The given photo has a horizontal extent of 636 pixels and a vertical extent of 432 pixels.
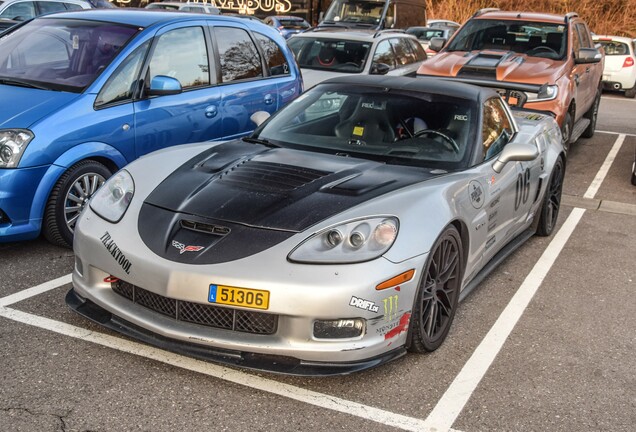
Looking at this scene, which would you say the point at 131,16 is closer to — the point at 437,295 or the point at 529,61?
the point at 437,295

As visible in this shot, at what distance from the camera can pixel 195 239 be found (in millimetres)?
3902

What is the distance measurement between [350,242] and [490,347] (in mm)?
1187

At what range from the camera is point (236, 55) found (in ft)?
24.5

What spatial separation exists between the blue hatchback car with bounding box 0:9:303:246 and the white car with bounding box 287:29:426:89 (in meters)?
3.83

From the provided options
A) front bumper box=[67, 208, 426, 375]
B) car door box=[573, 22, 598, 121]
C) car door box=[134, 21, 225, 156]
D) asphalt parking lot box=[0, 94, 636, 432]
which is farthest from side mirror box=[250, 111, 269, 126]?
car door box=[573, 22, 598, 121]

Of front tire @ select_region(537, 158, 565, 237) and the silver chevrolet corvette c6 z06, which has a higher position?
the silver chevrolet corvette c6 z06

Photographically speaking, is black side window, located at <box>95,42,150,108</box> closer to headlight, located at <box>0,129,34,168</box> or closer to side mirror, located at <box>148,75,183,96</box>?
side mirror, located at <box>148,75,183,96</box>

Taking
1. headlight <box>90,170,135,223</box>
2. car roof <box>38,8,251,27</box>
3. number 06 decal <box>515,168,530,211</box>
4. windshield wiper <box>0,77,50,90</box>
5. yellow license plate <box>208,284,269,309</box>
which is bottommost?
number 06 decal <box>515,168,530,211</box>

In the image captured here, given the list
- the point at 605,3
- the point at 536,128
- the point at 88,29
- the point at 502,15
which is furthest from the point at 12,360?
the point at 605,3

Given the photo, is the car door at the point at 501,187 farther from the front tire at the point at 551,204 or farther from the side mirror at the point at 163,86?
the side mirror at the point at 163,86

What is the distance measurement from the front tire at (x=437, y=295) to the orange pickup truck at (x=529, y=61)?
16.4 feet

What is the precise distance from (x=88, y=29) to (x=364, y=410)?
436 centimetres

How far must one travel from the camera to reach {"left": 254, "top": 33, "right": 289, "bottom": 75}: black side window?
25.8 ft

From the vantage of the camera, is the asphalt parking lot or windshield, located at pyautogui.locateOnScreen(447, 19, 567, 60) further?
windshield, located at pyautogui.locateOnScreen(447, 19, 567, 60)
